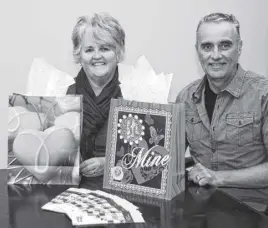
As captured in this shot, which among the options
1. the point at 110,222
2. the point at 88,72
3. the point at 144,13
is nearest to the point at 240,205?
the point at 110,222

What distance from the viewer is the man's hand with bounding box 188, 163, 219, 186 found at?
120cm

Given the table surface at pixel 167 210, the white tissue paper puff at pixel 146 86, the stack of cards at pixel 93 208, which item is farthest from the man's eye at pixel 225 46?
the stack of cards at pixel 93 208

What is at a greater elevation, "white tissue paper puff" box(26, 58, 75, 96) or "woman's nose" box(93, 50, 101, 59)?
"woman's nose" box(93, 50, 101, 59)

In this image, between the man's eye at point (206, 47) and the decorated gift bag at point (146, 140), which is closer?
the decorated gift bag at point (146, 140)

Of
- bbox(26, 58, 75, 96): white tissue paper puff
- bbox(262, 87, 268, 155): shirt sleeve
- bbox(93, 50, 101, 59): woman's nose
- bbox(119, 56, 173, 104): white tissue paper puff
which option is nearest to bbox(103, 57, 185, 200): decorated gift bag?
bbox(119, 56, 173, 104): white tissue paper puff

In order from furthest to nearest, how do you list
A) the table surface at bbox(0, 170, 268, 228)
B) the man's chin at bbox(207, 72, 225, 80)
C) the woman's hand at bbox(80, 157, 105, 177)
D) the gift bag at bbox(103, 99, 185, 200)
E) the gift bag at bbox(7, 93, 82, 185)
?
the man's chin at bbox(207, 72, 225, 80) < the woman's hand at bbox(80, 157, 105, 177) < the gift bag at bbox(7, 93, 82, 185) < the gift bag at bbox(103, 99, 185, 200) < the table surface at bbox(0, 170, 268, 228)

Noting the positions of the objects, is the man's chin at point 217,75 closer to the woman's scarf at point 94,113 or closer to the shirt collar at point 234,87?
the shirt collar at point 234,87

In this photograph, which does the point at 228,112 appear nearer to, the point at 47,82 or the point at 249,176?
the point at 249,176

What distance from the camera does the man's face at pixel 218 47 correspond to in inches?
54.4

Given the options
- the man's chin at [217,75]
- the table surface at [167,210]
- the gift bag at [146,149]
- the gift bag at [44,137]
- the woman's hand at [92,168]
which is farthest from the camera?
the man's chin at [217,75]

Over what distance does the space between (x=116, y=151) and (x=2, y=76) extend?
0.88 metres

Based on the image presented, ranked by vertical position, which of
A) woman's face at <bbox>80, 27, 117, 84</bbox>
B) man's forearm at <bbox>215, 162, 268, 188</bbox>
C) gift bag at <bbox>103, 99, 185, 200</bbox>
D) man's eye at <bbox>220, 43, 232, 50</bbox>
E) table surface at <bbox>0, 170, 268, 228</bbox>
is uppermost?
man's eye at <bbox>220, 43, 232, 50</bbox>

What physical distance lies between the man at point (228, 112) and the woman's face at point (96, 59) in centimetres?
34

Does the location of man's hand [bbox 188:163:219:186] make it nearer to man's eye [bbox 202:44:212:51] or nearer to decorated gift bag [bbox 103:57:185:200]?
decorated gift bag [bbox 103:57:185:200]
